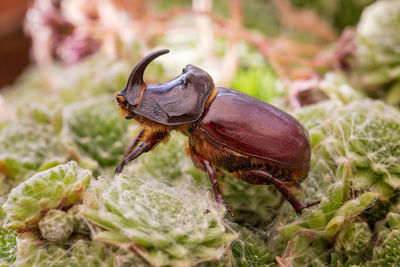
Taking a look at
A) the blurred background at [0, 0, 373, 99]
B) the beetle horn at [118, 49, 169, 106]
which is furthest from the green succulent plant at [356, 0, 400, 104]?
the beetle horn at [118, 49, 169, 106]

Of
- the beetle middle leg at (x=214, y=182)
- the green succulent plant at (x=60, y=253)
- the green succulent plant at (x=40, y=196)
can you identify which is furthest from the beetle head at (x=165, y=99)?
the green succulent plant at (x=60, y=253)

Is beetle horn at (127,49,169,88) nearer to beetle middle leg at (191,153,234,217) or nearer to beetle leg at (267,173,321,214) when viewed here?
beetle middle leg at (191,153,234,217)

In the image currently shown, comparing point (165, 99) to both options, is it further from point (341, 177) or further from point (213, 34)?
point (213, 34)

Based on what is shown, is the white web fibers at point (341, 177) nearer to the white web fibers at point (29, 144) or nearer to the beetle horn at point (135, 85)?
the beetle horn at point (135, 85)

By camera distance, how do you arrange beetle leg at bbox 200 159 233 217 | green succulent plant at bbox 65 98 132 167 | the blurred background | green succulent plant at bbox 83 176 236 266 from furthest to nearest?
the blurred background
green succulent plant at bbox 65 98 132 167
beetle leg at bbox 200 159 233 217
green succulent plant at bbox 83 176 236 266

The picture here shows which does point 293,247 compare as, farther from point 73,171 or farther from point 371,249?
point 73,171

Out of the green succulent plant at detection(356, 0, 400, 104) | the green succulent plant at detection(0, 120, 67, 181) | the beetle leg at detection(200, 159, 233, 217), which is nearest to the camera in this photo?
the beetle leg at detection(200, 159, 233, 217)
